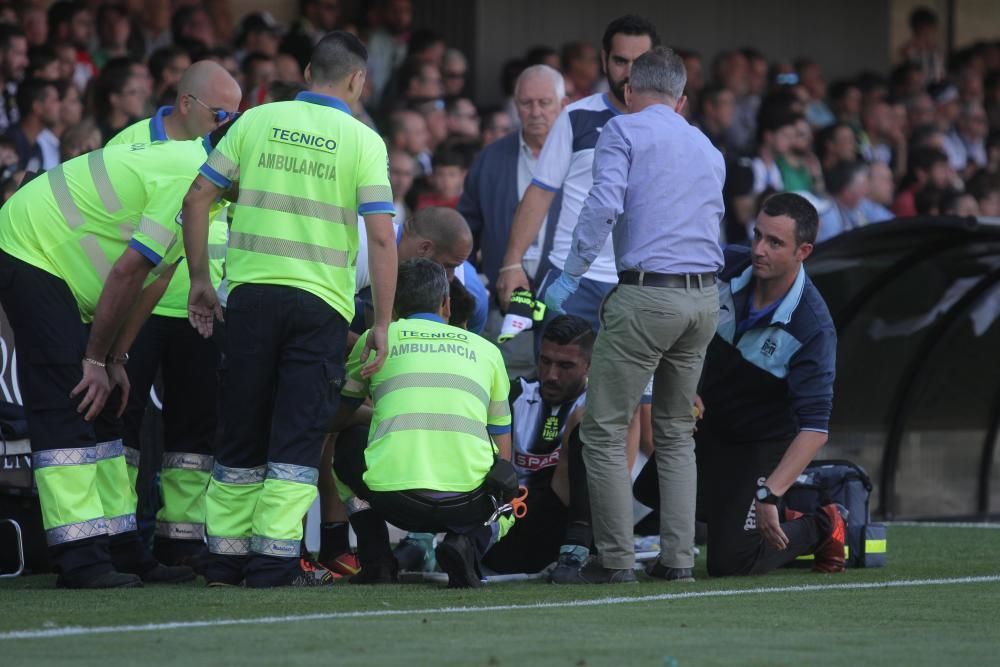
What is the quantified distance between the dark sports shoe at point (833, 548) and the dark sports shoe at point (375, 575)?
212 cm

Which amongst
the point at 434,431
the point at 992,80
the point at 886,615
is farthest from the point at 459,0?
the point at 886,615

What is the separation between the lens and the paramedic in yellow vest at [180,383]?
287 inches

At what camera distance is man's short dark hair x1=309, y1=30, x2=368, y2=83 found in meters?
6.79

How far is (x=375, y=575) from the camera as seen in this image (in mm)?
7113

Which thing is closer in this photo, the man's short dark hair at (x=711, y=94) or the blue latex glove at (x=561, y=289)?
the blue latex glove at (x=561, y=289)

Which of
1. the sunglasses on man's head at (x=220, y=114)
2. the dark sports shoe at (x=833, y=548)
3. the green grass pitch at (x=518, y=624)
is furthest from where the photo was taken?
the dark sports shoe at (x=833, y=548)

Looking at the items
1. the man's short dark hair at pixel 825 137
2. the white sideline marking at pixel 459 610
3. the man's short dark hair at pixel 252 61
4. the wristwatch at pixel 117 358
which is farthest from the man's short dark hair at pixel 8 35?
the man's short dark hair at pixel 825 137

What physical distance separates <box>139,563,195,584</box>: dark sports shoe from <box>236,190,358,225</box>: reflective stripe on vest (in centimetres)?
160

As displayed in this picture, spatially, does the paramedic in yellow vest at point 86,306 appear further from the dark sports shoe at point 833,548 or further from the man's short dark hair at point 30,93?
the man's short dark hair at point 30,93

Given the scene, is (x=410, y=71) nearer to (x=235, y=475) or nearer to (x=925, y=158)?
(x=925, y=158)

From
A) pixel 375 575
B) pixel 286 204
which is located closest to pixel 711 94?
pixel 375 575

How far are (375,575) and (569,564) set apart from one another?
813 millimetres

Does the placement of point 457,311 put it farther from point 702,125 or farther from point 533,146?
point 702,125

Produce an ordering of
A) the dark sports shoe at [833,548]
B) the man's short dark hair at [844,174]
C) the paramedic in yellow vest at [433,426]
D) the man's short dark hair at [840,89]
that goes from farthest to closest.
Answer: the man's short dark hair at [840,89]
the man's short dark hair at [844,174]
the dark sports shoe at [833,548]
the paramedic in yellow vest at [433,426]
